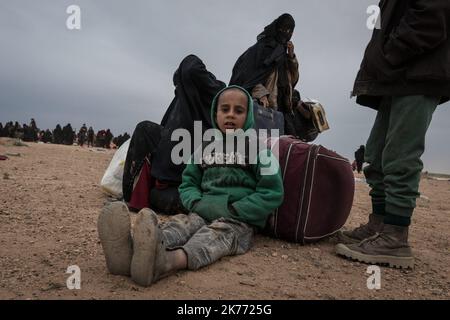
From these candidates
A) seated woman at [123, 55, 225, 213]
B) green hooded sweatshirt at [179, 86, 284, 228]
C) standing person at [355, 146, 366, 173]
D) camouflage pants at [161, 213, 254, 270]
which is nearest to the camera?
camouflage pants at [161, 213, 254, 270]

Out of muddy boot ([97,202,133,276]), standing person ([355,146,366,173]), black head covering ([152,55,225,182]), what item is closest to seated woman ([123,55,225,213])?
black head covering ([152,55,225,182])

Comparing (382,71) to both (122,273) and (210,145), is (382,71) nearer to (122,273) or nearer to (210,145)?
(210,145)

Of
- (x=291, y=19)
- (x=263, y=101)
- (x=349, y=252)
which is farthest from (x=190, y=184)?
(x=291, y=19)

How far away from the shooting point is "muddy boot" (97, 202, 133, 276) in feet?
5.07

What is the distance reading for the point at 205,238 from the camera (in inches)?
76.1

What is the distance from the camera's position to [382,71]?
217cm

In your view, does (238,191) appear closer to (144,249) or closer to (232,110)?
(232,110)

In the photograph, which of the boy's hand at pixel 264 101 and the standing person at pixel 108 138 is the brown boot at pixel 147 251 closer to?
the boy's hand at pixel 264 101

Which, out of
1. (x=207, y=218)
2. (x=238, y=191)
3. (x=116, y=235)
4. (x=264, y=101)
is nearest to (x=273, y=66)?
(x=264, y=101)

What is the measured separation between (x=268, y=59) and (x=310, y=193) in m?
2.31

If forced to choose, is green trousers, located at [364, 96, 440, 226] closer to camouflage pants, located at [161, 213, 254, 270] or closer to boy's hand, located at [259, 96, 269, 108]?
camouflage pants, located at [161, 213, 254, 270]

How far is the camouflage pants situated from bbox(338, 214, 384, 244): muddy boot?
2.51ft

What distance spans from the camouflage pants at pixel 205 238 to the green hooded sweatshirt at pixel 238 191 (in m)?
0.07
